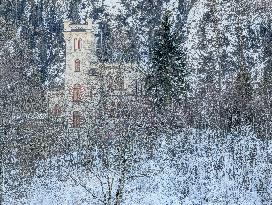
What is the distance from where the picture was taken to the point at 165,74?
44.1m

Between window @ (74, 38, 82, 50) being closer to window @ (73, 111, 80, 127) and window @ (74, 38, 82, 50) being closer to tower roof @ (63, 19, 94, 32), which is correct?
tower roof @ (63, 19, 94, 32)

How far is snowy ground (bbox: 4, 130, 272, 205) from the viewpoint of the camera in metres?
31.8

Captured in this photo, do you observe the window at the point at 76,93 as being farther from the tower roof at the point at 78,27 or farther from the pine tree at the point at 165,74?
the pine tree at the point at 165,74

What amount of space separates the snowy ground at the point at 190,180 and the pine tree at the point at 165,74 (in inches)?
244

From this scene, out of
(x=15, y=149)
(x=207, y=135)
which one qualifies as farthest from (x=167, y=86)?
(x=15, y=149)

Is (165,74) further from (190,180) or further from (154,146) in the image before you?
(190,180)

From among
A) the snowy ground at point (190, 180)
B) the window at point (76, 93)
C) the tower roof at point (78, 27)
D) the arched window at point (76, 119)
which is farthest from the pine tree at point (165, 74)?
the tower roof at point (78, 27)

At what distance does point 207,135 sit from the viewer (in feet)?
133

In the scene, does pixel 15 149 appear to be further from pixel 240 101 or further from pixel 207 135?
pixel 240 101

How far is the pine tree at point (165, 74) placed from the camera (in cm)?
4409

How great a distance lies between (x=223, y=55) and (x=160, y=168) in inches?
2653

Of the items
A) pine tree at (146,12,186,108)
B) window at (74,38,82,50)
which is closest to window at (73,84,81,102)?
window at (74,38,82,50)

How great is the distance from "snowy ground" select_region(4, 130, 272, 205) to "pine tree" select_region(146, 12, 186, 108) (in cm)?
619

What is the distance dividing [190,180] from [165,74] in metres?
12.7
